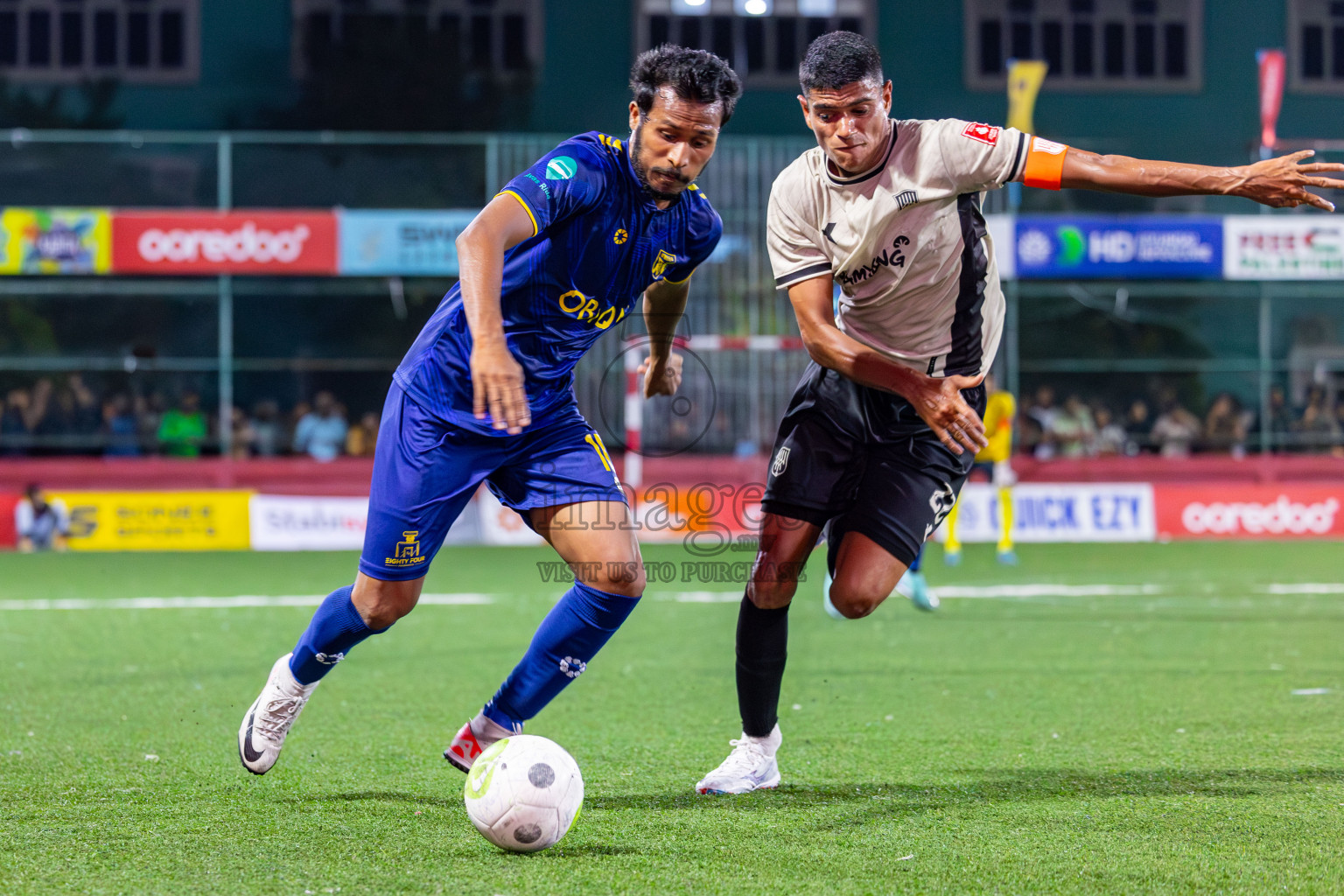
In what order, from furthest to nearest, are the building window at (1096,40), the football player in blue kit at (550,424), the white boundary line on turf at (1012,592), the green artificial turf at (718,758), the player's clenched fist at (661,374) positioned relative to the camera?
1. the building window at (1096,40)
2. the white boundary line on turf at (1012,592)
3. the player's clenched fist at (661,374)
4. the football player in blue kit at (550,424)
5. the green artificial turf at (718,758)

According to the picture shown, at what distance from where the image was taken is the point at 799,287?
13.9 feet

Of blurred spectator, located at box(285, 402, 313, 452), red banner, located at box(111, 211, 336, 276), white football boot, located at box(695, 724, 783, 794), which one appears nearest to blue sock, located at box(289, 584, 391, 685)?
white football boot, located at box(695, 724, 783, 794)

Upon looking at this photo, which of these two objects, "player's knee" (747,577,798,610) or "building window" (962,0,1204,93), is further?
"building window" (962,0,1204,93)

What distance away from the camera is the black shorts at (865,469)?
438 cm

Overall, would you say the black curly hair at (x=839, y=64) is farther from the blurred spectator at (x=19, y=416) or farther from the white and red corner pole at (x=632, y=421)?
the blurred spectator at (x=19, y=416)

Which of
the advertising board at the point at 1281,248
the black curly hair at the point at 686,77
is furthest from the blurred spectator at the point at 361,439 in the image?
the black curly hair at the point at 686,77

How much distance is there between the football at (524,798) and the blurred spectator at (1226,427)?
1656 centimetres

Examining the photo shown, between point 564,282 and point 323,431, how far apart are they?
48.2ft

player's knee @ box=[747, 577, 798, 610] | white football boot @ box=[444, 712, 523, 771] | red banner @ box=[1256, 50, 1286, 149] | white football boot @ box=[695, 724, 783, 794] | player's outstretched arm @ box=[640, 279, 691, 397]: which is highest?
red banner @ box=[1256, 50, 1286, 149]

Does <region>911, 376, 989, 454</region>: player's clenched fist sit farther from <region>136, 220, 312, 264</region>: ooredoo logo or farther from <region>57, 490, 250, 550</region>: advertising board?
<region>136, 220, 312, 264</region>: ooredoo logo

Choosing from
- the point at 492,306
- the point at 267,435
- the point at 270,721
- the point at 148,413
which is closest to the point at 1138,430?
the point at 267,435

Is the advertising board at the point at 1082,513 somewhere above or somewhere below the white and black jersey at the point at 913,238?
below

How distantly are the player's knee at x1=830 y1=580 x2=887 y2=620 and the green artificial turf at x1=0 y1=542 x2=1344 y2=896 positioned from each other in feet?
1.86

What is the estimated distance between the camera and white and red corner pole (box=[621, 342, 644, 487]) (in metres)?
15.9
